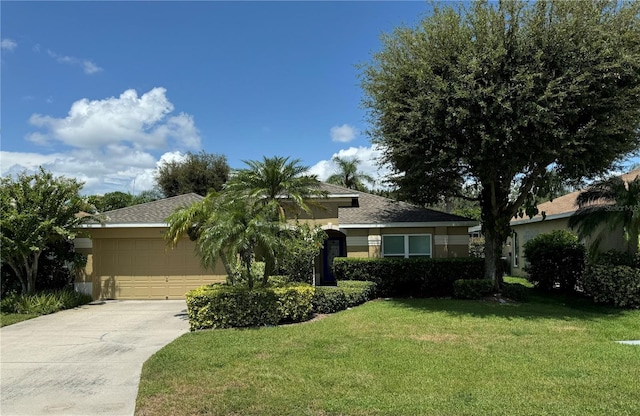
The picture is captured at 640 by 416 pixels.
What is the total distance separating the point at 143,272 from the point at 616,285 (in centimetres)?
1577

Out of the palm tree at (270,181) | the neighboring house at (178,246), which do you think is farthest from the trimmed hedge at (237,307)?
the neighboring house at (178,246)

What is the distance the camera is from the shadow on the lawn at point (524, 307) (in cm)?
1195

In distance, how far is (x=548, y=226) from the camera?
20.9m

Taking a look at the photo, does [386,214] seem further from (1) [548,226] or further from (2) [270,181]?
(1) [548,226]

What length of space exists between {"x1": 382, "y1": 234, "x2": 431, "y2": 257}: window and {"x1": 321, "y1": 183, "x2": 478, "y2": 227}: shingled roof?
2.37ft

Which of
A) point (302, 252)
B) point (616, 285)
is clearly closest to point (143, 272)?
point (302, 252)

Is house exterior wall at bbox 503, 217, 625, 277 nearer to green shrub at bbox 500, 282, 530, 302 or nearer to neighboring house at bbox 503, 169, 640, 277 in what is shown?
neighboring house at bbox 503, 169, 640, 277

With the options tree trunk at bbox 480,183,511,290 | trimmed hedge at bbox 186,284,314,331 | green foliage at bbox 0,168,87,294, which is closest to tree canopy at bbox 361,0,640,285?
tree trunk at bbox 480,183,511,290

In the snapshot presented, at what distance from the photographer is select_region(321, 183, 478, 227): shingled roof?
17.0 metres

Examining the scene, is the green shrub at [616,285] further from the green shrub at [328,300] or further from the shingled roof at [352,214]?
the green shrub at [328,300]

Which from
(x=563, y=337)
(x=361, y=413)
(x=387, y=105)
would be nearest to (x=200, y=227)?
(x=387, y=105)

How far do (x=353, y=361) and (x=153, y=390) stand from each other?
10.3 ft

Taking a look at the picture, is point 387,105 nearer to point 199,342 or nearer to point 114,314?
point 199,342

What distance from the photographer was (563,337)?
30.0 feet
